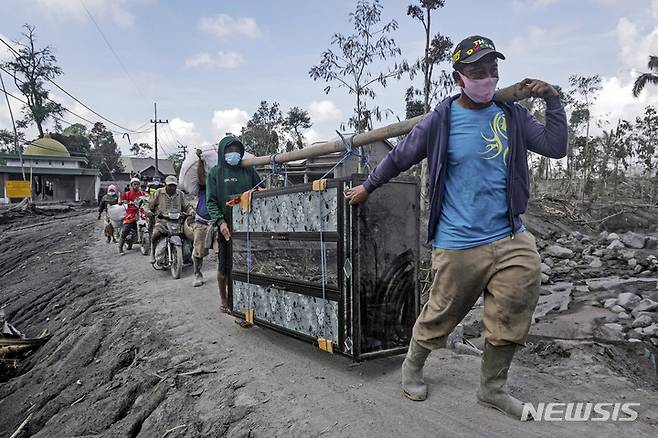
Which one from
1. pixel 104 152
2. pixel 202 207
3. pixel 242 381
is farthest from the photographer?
pixel 104 152

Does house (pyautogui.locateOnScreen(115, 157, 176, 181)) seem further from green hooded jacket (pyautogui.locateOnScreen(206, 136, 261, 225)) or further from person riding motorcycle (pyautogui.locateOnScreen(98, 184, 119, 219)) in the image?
green hooded jacket (pyautogui.locateOnScreen(206, 136, 261, 225))

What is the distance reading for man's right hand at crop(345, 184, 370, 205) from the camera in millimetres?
3260

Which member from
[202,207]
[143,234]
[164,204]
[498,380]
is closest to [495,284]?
[498,380]

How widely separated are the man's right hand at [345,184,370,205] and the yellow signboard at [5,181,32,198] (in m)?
33.4

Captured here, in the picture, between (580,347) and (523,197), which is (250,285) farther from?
(580,347)

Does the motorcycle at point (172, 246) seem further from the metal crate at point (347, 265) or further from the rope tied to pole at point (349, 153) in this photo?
the rope tied to pole at point (349, 153)

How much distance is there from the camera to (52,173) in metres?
38.4

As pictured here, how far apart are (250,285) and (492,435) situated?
8.68 feet

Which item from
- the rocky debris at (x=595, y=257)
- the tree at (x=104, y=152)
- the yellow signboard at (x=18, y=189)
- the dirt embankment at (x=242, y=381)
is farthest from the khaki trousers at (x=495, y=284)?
the tree at (x=104, y=152)

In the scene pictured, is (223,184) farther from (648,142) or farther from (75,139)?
(75,139)

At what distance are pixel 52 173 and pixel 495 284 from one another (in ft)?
138

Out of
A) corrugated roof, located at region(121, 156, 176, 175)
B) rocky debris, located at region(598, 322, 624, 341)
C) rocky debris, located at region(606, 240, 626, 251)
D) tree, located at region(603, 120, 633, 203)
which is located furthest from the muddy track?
corrugated roof, located at region(121, 156, 176, 175)

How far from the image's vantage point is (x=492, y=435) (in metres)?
2.70

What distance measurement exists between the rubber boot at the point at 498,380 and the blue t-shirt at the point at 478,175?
2.09 feet
